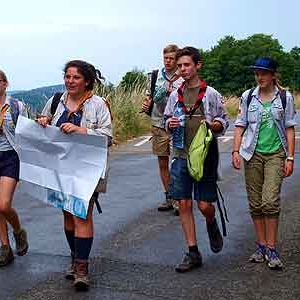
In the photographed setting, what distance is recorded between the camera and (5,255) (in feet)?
20.8

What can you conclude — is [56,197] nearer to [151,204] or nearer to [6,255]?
[6,255]

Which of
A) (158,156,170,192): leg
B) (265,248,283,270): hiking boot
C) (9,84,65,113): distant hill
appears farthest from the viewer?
(9,84,65,113): distant hill

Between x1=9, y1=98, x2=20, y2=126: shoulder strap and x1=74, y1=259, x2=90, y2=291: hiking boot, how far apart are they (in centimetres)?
145

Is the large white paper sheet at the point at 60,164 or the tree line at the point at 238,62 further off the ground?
the large white paper sheet at the point at 60,164

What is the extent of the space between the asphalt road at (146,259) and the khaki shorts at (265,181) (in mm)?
492

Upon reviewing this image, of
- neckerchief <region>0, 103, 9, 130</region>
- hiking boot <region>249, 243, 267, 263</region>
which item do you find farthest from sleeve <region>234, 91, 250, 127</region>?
neckerchief <region>0, 103, 9, 130</region>

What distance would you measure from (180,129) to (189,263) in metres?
1.16

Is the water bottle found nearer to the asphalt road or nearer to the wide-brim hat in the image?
the wide-brim hat

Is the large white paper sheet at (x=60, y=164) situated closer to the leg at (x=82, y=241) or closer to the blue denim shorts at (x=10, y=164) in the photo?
the leg at (x=82, y=241)

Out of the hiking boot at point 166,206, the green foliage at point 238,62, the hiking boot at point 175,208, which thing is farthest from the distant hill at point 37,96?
the green foliage at point 238,62

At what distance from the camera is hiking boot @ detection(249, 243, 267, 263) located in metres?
6.24

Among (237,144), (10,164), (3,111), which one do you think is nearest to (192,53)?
(237,144)

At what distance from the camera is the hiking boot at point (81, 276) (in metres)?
5.50

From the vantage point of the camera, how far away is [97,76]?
582 centimetres
